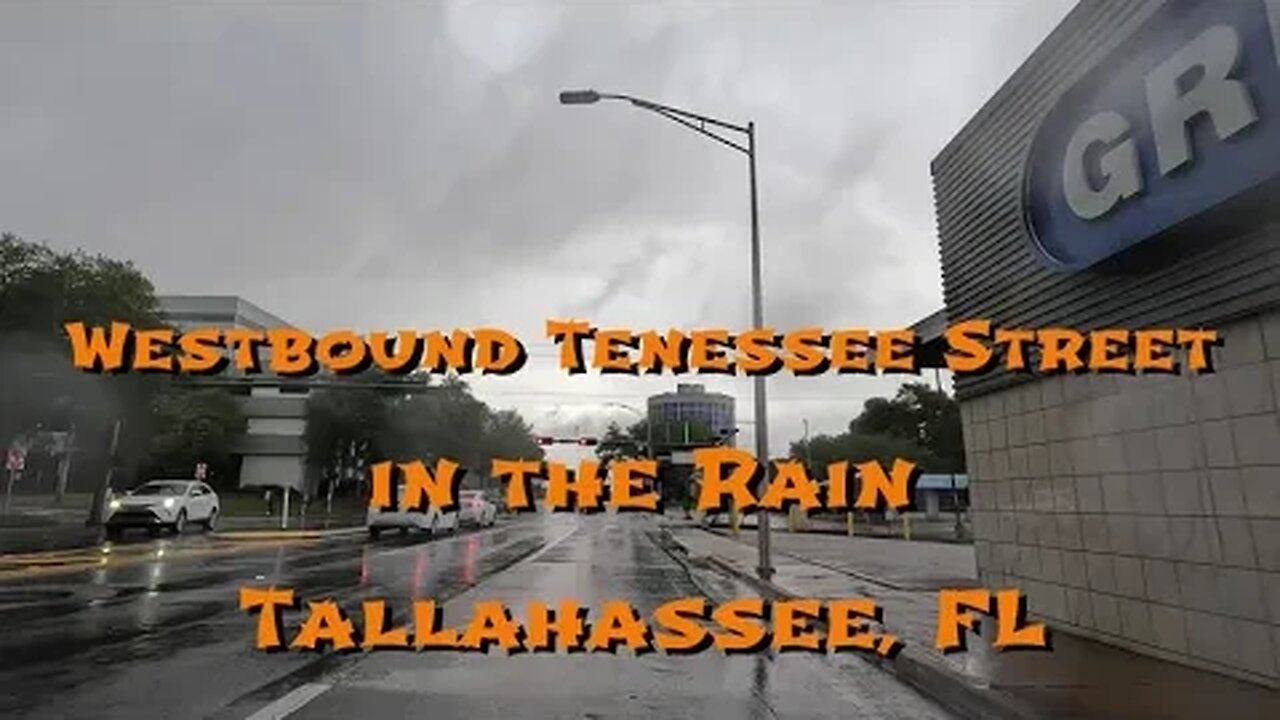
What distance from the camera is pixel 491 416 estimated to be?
90750 millimetres

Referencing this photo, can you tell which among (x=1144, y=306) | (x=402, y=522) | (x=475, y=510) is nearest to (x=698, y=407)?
(x=475, y=510)

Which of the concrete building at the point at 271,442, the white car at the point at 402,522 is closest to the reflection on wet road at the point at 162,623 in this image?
the white car at the point at 402,522

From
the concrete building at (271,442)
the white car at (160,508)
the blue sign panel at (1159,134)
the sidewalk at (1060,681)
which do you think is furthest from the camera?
the concrete building at (271,442)

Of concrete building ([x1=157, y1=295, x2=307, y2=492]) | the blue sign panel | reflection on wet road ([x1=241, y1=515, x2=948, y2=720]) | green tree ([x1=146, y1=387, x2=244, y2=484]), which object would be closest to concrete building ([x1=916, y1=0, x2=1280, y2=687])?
the blue sign panel

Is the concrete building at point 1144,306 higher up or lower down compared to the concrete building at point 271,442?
lower down

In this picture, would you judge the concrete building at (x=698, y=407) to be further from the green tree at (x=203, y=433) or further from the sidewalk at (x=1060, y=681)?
the sidewalk at (x=1060, y=681)

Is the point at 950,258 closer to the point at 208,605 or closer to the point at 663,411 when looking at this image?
the point at 208,605

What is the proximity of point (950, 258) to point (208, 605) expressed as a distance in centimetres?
1065

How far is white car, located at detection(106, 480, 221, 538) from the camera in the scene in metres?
26.6

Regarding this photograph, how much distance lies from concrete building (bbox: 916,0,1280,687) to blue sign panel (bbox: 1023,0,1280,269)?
0.7 inches

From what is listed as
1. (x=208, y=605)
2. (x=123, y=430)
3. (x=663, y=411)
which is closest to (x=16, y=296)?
(x=123, y=430)

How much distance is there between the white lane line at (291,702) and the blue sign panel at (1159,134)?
752cm
